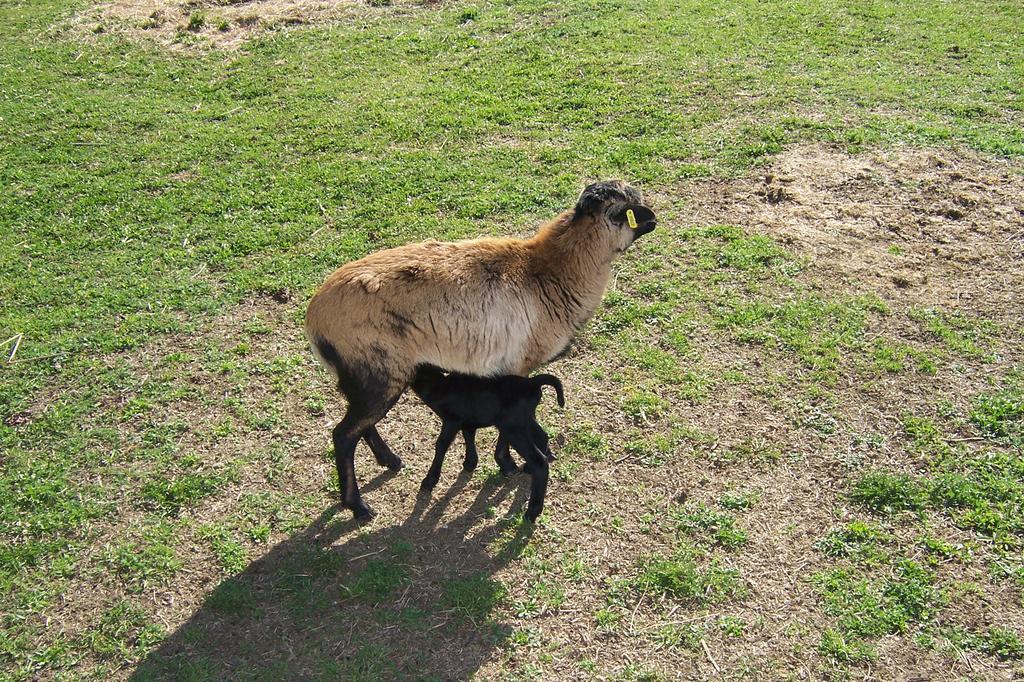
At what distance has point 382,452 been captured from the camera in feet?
18.4

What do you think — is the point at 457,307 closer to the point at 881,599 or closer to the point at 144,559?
the point at 144,559

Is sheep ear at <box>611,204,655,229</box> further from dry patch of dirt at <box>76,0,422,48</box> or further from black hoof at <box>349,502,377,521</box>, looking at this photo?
dry patch of dirt at <box>76,0,422,48</box>

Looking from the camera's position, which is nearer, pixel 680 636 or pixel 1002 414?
pixel 680 636

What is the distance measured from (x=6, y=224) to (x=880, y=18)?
1145 centimetres

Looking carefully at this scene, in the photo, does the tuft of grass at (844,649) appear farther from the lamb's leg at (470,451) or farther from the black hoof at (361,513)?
the black hoof at (361,513)

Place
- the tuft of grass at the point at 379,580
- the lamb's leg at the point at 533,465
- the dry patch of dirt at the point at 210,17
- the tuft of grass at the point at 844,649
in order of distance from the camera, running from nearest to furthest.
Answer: the tuft of grass at the point at 844,649, the tuft of grass at the point at 379,580, the lamb's leg at the point at 533,465, the dry patch of dirt at the point at 210,17

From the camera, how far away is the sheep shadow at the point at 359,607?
4.43m

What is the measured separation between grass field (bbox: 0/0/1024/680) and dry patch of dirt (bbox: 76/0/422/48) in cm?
110

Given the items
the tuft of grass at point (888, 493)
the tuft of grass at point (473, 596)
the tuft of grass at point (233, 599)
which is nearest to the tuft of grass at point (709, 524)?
the tuft of grass at point (888, 493)

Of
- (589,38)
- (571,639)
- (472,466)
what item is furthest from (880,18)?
(571,639)

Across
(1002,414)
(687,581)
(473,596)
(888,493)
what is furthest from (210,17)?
(1002,414)

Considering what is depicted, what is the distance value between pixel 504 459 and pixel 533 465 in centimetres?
49

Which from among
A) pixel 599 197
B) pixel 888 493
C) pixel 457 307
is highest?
pixel 599 197

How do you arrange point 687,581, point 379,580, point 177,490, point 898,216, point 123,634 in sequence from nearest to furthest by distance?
point 123,634 → point 687,581 → point 379,580 → point 177,490 → point 898,216
